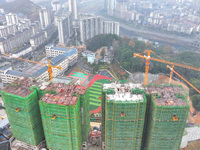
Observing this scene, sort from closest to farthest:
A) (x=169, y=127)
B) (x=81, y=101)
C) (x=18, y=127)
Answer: (x=169, y=127) → (x=81, y=101) → (x=18, y=127)

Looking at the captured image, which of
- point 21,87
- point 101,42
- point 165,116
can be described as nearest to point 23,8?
point 101,42

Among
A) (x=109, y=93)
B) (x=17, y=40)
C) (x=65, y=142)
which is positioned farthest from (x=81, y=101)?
(x=17, y=40)

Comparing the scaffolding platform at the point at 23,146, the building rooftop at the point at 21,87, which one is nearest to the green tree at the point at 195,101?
the scaffolding platform at the point at 23,146

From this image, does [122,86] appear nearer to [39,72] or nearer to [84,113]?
[84,113]

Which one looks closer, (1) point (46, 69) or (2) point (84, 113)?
(2) point (84, 113)

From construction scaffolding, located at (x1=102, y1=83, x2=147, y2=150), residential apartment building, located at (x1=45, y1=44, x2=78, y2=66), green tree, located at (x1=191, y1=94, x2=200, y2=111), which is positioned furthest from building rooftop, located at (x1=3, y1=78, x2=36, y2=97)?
green tree, located at (x1=191, y1=94, x2=200, y2=111)

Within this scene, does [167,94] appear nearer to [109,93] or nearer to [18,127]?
[109,93]

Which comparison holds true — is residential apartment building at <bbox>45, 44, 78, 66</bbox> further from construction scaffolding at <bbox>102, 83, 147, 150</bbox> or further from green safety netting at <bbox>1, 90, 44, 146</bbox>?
construction scaffolding at <bbox>102, 83, 147, 150</bbox>
